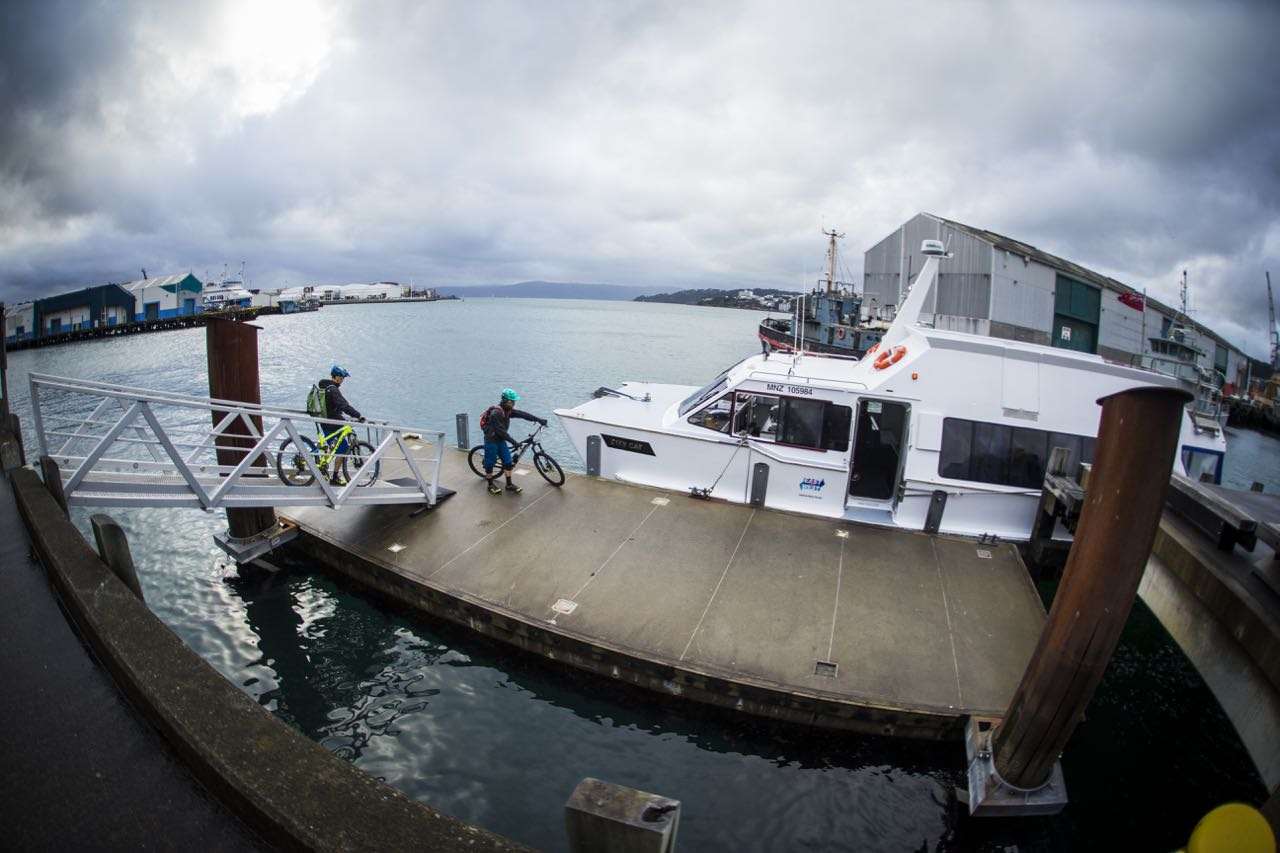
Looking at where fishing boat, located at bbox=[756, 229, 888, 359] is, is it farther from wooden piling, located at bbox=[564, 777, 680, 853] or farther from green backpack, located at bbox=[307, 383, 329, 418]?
wooden piling, located at bbox=[564, 777, 680, 853]

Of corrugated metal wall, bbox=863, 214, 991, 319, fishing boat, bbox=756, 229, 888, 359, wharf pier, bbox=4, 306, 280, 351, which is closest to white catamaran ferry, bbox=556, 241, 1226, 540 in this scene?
corrugated metal wall, bbox=863, 214, 991, 319

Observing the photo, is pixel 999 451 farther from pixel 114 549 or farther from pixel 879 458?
pixel 114 549

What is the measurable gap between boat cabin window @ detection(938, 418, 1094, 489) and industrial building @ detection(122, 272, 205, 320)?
84305 mm

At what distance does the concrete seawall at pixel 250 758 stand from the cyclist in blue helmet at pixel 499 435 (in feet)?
24.7

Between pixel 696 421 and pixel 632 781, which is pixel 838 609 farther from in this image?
pixel 696 421

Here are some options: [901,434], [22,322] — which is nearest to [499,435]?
[901,434]

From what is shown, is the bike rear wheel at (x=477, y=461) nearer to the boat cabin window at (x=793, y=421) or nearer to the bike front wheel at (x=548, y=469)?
the bike front wheel at (x=548, y=469)

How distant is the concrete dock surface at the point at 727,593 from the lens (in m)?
6.64

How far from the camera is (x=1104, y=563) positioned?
446 cm

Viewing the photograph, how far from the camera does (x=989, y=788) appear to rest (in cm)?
546

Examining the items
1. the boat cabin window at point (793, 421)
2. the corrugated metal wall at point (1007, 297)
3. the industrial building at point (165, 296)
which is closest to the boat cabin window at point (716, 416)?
the boat cabin window at point (793, 421)

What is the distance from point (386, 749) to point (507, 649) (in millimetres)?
1779

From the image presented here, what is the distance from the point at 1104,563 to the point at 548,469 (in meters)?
8.73

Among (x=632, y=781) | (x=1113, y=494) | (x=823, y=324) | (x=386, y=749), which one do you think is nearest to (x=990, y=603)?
(x=1113, y=494)
